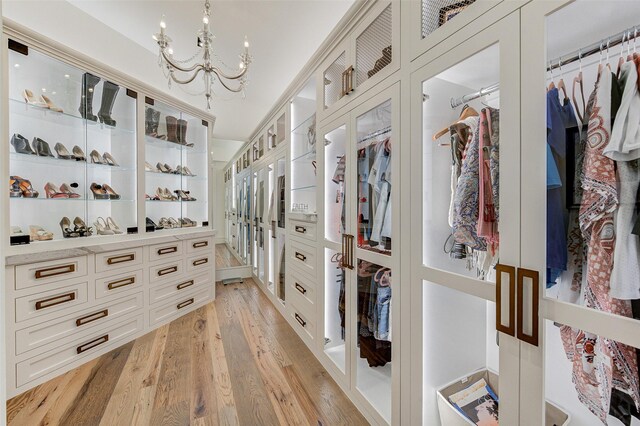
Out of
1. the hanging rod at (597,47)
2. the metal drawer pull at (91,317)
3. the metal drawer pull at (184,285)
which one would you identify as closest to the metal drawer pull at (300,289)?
the metal drawer pull at (184,285)

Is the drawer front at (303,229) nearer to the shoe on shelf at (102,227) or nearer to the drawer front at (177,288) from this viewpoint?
the drawer front at (177,288)

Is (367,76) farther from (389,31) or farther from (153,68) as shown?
(153,68)

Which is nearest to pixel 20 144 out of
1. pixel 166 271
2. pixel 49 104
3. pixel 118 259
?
pixel 49 104

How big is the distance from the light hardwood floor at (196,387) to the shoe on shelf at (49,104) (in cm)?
202

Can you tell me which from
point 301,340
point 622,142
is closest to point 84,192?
point 301,340

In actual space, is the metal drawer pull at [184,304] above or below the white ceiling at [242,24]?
below

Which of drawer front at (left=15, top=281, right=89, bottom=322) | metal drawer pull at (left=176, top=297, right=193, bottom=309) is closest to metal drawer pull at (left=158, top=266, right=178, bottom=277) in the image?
metal drawer pull at (left=176, top=297, right=193, bottom=309)

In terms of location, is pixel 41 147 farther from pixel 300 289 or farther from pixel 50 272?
pixel 300 289

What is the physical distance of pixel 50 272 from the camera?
2.03m

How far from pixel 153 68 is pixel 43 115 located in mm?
1372

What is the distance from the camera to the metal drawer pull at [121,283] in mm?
2439

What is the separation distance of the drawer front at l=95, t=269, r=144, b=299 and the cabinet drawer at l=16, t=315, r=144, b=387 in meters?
0.28

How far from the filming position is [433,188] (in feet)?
4.36

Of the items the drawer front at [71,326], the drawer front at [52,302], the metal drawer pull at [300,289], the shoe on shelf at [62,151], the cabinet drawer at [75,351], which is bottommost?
the cabinet drawer at [75,351]
